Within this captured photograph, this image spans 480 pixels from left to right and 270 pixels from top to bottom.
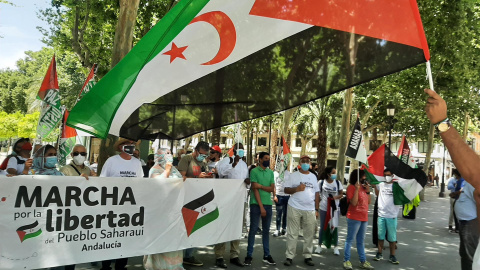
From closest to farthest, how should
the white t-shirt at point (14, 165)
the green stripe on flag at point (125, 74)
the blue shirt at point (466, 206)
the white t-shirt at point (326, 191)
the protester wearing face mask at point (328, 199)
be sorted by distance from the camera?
the green stripe on flag at point (125, 74)
the blue shirt at point (466, 206)
the white t-shirt at point (14, 165)
the protester wearing face mask at point (328, 199)
the white t-shirt at point (326, 191)

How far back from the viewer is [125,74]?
12.4ft

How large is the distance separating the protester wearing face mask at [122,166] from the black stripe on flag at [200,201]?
883mm

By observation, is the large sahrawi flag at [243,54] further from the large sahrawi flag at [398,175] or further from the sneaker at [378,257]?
the sneaker at [378,257]

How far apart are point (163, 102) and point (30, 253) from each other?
8.56 feet

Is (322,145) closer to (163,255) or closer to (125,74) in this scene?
(163,255)

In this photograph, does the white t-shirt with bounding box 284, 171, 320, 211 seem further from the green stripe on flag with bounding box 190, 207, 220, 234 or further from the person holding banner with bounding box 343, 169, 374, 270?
the green stripe on flag with bounding box 190, 207, 220, 234

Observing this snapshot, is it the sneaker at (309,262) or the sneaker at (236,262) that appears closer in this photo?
the sneaker at (236,262)

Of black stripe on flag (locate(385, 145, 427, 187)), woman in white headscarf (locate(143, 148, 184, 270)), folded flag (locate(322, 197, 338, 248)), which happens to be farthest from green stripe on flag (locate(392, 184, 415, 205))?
woman in white headscarf (locate(143, 148, 184, 270))

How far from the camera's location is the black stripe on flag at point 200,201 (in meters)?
6.61

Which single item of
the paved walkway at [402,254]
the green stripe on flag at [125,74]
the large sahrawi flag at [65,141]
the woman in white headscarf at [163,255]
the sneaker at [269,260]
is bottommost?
the paved walkway at [402,254]

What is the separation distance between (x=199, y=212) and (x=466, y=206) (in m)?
4.05

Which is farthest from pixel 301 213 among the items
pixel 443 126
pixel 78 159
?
pixel 443 126

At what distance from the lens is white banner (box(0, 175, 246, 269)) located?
498 centimetres

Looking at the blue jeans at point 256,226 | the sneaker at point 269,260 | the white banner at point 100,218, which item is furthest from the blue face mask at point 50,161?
the sneaker at point 269,260
